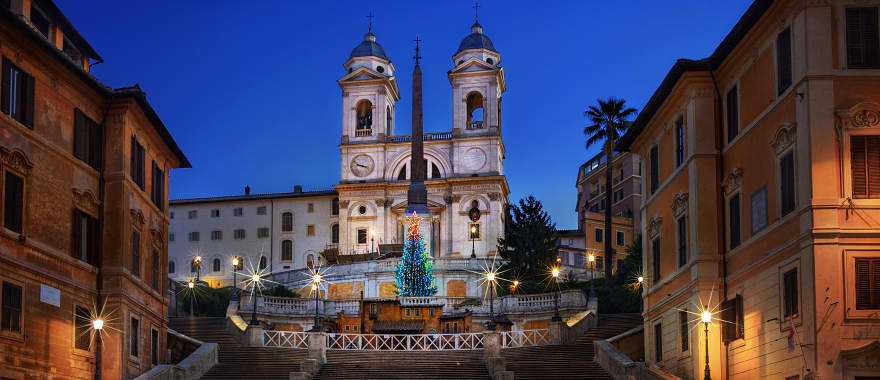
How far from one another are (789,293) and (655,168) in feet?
50.9

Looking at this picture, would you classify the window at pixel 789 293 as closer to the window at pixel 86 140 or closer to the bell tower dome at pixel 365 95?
the window at pixel 86 140

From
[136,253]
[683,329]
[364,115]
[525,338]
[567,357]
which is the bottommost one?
[567,357]

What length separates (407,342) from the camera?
55.5 m

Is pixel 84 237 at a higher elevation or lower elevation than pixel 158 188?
lower

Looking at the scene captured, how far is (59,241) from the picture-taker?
39.2 meters

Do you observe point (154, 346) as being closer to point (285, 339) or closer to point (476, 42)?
point (285, 339)

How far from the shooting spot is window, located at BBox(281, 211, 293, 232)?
412 feet

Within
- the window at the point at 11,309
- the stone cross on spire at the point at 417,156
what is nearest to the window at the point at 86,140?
the window at the point at 11,309

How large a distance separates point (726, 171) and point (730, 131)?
4.15ft

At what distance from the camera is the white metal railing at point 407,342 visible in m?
56.0

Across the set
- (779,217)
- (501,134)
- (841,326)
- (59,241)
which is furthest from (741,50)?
(501,134)

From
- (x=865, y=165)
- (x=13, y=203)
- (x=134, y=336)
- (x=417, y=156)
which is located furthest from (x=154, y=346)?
(x=417, y=156)

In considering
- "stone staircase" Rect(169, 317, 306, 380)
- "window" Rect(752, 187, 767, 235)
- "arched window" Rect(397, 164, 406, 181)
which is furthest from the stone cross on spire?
"window" Rect(752, 187, 767, 235)

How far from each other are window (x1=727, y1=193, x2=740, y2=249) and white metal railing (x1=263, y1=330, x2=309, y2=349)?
22.8 meters
